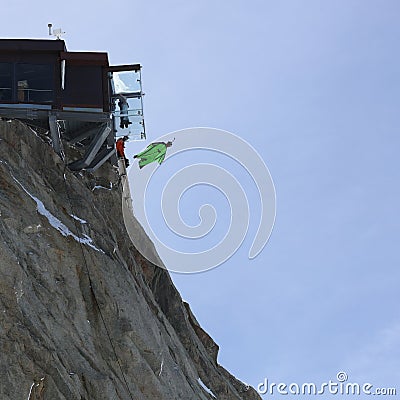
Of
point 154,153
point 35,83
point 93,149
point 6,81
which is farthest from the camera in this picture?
point 154,153

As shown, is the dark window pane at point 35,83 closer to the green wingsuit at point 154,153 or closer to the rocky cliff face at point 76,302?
the rocky cliff face at point 76,302

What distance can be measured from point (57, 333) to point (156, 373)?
522 centimetres

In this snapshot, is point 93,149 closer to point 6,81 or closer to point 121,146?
point 121,146

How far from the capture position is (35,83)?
34.4 meters

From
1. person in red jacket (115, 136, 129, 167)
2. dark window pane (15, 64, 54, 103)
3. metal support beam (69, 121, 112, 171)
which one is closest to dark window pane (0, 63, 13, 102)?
dark window pane (15, 64, 54, 103)

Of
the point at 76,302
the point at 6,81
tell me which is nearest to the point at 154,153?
the point at 6,81

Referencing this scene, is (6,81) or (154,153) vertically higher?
(154,153)

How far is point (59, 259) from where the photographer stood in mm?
25844

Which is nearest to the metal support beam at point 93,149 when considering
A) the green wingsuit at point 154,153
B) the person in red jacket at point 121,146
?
the person in red jacket at point 121,146

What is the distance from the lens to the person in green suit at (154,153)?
1607 inches

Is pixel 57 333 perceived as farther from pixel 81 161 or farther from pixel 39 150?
pixel 81 161

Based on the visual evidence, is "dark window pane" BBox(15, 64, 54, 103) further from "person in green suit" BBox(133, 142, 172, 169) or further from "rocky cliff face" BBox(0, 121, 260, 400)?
"person in green suit" BBox(133, 142, 172, 169)

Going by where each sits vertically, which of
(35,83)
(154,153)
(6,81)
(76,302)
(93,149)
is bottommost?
(76,302)

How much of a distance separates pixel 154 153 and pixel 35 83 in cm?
886
